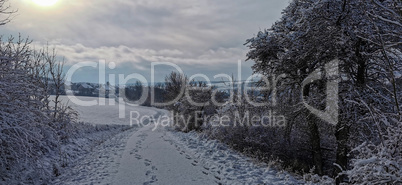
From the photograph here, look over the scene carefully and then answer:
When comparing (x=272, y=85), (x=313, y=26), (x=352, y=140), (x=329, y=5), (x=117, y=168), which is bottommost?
(x=117, y=168)

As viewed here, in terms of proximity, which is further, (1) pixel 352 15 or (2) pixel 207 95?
(2) pixel 207 95

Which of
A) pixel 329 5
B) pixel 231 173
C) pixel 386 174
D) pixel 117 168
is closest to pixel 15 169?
pixel 117 168

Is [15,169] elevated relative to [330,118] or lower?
lower

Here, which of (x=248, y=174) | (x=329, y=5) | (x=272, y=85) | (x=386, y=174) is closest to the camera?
(x=386, y=174)

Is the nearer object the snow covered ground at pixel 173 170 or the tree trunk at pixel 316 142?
the snow covered ground at pixel 173 170

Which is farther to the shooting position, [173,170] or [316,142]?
[316,142]

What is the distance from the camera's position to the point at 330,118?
8125 mm

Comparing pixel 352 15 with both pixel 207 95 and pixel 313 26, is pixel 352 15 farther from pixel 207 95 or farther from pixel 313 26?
pixel 207 95

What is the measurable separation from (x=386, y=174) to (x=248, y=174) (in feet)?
15.2

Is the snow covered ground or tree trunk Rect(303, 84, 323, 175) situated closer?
the snow covered ground

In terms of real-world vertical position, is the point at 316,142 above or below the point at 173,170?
above

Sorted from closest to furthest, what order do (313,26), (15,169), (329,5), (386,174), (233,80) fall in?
(386,174)
(15,169)
(329,5)
(313,26)
(233,80)

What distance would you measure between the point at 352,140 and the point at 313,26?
404cm

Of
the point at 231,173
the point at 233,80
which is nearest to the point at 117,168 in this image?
the point at 231,173
